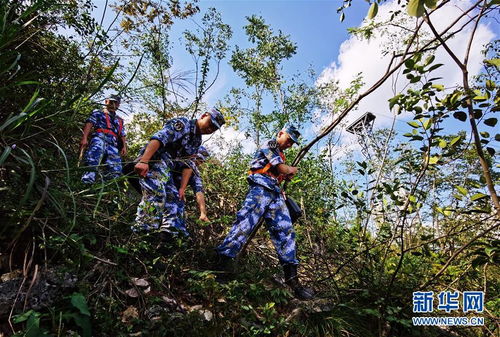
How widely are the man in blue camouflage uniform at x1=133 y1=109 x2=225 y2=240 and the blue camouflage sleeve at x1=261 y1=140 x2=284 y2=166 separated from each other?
2.00 feet

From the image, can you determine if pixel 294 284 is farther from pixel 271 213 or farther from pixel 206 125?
pixel 206 125

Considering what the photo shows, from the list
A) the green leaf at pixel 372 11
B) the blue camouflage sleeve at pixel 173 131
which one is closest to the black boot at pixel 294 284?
the blue camouflage sleeve at pixel 173 131

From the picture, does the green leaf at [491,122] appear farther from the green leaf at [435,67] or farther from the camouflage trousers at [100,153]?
the camouflage trousers at [100,153]

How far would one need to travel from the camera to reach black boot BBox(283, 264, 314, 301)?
2744mm

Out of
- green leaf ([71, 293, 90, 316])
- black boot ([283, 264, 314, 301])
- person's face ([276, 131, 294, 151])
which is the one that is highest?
person's face ([276, 131, 294, 151])

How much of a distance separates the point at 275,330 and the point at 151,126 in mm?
5573

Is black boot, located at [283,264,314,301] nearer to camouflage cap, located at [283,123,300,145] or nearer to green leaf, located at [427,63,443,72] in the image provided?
camouflage cap, located at [283,123,300,145]

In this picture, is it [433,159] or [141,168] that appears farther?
[141,168]

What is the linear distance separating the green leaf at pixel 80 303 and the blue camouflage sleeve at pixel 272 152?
82.8 inches

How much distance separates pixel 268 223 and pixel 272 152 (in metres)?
0.79

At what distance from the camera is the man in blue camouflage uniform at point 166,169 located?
241cm

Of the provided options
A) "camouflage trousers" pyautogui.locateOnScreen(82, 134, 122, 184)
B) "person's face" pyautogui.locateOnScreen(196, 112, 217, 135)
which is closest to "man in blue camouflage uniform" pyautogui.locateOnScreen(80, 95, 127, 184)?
"camouflage trousers" pyautogui.locateOnScreen(82, 134, 122, 184)

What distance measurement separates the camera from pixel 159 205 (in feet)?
8.34

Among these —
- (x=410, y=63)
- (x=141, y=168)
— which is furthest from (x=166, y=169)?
(x=410, y=63)
